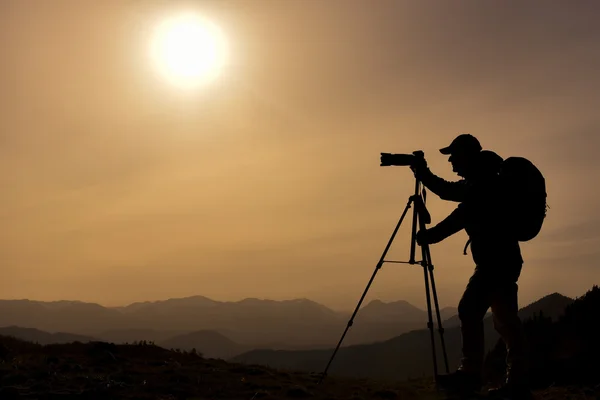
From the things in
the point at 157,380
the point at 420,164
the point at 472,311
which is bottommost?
the point at 157,380

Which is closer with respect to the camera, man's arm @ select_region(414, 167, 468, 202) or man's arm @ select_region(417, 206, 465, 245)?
man's arm @ select_region(417, 206, 465, 245)

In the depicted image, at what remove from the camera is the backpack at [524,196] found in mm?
7586

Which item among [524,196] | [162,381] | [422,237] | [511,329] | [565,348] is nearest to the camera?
[524,196]

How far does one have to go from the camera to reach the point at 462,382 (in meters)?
7.93

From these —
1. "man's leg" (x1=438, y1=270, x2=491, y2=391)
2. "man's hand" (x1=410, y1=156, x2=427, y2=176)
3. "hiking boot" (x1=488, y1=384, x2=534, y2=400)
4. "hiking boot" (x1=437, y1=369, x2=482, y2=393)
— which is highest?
"man's hand" (x1=410, y1=156, x2=427, y2=176)

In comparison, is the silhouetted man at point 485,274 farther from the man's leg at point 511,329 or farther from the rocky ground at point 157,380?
the rocky ground at point 157,380

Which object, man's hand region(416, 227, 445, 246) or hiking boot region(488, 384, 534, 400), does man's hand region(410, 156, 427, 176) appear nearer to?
man's hand region(416, 227, 445, 246)

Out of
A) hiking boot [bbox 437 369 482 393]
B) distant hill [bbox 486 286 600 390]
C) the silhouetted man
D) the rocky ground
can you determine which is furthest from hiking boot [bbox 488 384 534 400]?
distant hill [bbox 486 286 600 390]

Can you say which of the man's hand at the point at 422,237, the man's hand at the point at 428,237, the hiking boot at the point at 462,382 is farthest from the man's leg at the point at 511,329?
the man's hand at the point at 422,237

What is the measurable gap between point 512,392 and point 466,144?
153 inches

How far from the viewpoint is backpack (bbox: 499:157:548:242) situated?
24.9 feet

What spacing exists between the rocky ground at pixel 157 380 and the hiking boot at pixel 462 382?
0.94 meters

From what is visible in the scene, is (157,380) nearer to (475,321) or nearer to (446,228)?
(475,321)

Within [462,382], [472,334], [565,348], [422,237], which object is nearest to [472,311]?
[472,334]
